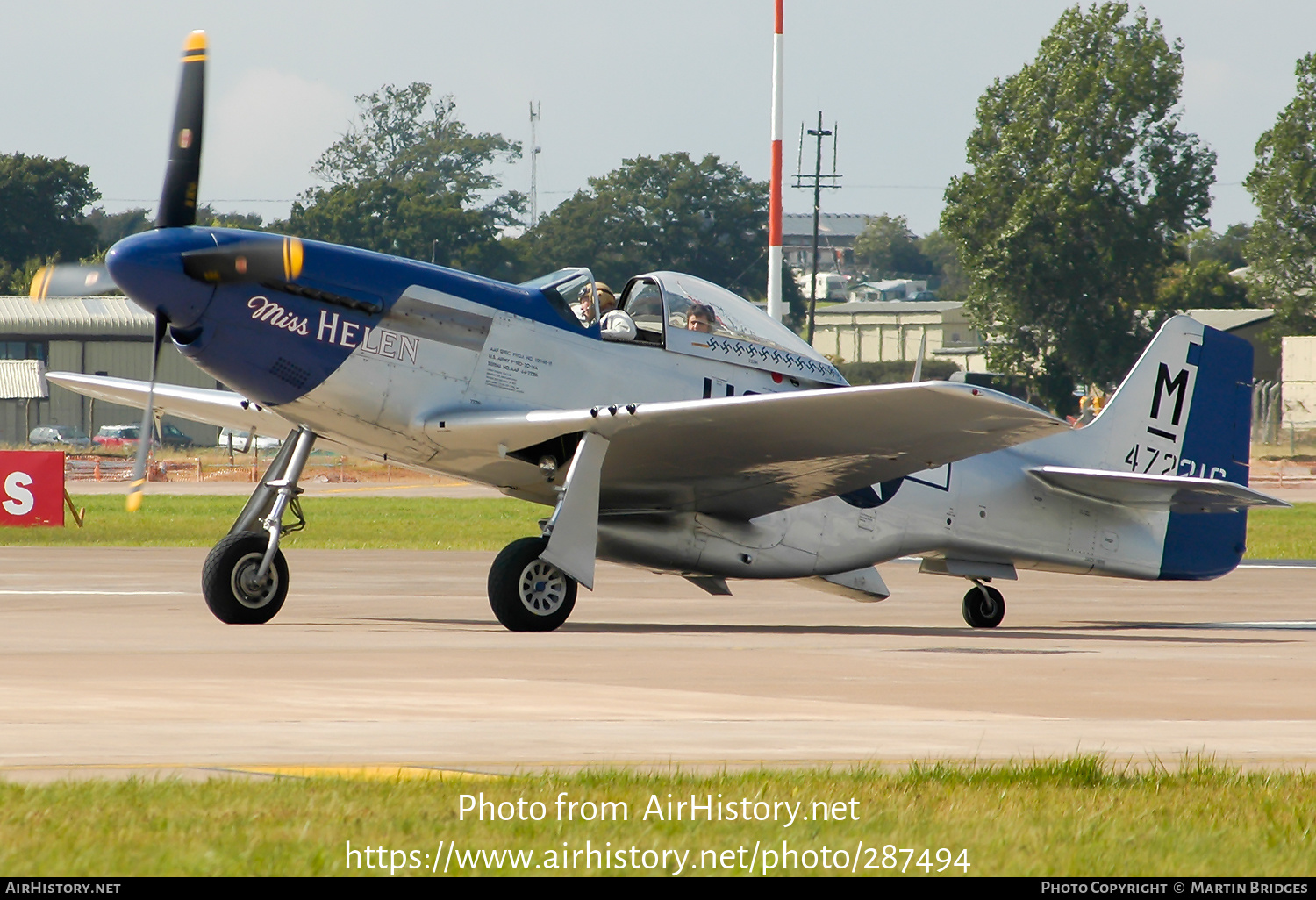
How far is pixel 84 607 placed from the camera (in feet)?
49.8

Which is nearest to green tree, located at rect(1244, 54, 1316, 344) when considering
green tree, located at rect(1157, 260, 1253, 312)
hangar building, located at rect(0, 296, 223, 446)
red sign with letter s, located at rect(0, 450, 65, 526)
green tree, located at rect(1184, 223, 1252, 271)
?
green tree, located at rect(1157, 260, 1253, 312)

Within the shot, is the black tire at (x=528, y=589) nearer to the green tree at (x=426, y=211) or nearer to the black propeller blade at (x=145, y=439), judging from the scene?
the black propeller blade at (x=145, y=439)

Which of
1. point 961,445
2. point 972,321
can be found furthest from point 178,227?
point 972,321

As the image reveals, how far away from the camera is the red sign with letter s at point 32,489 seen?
94.4 ft

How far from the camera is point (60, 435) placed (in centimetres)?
8356

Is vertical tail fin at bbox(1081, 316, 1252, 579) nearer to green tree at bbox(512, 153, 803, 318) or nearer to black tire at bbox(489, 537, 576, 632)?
black tire at bbox(489, 537, 576, 632)

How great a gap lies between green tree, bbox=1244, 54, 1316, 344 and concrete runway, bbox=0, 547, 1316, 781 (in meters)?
60.5

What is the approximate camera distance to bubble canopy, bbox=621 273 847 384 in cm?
1408

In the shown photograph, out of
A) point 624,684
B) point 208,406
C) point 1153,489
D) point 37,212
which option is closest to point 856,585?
point 1153,489

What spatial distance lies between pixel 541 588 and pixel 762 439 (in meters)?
2.02

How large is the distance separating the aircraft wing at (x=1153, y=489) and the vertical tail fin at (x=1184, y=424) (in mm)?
273

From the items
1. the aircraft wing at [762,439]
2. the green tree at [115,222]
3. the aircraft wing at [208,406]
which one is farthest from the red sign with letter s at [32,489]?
the green tree at [115,222]

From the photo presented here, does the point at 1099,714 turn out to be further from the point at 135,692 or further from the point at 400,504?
the point at 400,504

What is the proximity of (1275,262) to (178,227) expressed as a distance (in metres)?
70.8
